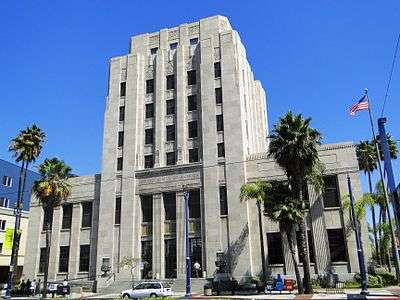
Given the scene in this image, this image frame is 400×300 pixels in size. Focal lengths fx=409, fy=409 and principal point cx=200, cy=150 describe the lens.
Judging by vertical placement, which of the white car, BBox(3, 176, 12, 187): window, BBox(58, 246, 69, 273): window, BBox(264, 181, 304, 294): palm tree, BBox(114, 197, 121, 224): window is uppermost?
BBox(3, 176, 12, 187): window

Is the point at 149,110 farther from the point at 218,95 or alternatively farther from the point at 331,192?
the point at 331,192

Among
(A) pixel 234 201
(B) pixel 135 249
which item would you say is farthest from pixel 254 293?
(B) pixel 135 249

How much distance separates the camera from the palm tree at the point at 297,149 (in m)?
35.0

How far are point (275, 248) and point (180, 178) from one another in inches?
549

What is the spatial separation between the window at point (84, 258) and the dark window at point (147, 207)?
8.62 metres

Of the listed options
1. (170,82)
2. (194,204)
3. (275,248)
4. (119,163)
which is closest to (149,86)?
(170,82)

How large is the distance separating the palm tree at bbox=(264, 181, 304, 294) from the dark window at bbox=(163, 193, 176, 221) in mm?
15497

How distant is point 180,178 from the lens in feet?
164

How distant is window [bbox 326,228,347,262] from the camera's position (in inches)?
1651

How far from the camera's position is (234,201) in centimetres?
4634

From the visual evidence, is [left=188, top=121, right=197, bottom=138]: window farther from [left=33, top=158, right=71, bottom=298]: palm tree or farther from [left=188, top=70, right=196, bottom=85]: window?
[left=33, top=158, right=71, bottom=298]: palm tree

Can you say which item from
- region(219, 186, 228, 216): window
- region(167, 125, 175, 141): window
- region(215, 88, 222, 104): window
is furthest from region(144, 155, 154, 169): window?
region(215, 88, 222, 104): window

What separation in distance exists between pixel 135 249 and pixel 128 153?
12409 millimetres

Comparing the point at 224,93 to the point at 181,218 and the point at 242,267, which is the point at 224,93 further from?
the point at 242,267
